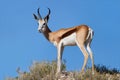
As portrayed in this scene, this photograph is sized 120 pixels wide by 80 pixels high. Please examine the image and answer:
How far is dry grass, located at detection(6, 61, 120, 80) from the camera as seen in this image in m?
22.6

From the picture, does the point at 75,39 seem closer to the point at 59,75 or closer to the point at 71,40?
the point at 71,40

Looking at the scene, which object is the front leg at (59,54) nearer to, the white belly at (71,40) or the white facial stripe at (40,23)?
the white belly at (71,40)

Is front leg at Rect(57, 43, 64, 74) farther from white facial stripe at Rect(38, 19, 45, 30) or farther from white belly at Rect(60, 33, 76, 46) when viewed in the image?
white facial stripe at Rect(38, 19, 45, 30)

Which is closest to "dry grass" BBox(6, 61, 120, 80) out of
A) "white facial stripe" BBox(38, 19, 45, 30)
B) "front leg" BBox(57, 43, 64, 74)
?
"front leg" BBox(57, 43, 64, 74)

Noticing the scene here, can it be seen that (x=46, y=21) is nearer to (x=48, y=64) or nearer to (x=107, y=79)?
(x=48, y=64)

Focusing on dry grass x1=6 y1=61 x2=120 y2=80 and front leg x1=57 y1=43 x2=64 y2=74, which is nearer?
dry grass x1=6 y1=61 x2=120 y2=80

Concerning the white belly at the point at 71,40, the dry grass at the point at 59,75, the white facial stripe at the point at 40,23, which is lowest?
the dry grass at the point at 59,75

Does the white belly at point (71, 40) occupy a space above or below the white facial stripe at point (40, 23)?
below

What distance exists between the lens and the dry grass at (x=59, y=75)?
890 inches

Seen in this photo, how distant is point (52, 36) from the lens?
24984 millimetres

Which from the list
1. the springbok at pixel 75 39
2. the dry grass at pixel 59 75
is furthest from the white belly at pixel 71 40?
the dry grass at pixel 59 75

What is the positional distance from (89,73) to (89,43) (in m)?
1.89

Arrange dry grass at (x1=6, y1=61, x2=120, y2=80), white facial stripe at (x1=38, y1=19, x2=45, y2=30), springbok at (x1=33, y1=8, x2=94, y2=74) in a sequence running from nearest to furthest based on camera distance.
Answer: dry grass at (x1=6, y1=61, x2=120, y2=80) → springbok at (x1=33, y1=8, x2=94, y2=74) → white facial stripe at (x1=38, y1=19, x2=45, y2=30)

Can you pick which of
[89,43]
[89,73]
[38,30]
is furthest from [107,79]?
[38,30]
